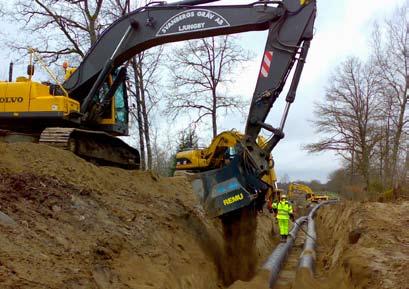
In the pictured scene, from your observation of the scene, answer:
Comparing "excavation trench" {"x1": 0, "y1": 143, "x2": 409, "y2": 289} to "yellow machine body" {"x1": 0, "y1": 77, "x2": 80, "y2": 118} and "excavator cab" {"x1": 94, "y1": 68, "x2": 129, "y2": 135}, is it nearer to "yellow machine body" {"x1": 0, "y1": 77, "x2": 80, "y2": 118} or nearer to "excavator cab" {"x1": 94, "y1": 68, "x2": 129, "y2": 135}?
"excavator cab" {"x1": 94, "y1": 68, "x2": 129, "y2": 135}

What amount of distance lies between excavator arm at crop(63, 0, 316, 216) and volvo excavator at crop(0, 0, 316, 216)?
0.06 feet

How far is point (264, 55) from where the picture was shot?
9.55 m

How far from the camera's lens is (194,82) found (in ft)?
105

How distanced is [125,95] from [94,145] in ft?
5.99

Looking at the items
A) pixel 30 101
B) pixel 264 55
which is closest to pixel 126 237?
pixel 264 55

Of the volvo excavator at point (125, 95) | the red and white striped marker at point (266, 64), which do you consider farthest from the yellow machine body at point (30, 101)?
the red and white striped marker at point (266, 64)

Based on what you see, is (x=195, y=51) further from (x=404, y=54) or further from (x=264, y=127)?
(x=264, y=127)

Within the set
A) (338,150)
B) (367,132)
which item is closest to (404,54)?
(367,132)

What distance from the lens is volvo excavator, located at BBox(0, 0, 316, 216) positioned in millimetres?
9148

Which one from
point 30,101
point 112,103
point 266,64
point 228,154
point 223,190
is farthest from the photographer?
point 112,103

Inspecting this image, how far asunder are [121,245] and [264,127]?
11.9 ft

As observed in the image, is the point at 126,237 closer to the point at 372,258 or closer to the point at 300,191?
the point at 372,258

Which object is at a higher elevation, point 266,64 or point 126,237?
point 266,64

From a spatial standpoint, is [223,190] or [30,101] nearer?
[223,190]
